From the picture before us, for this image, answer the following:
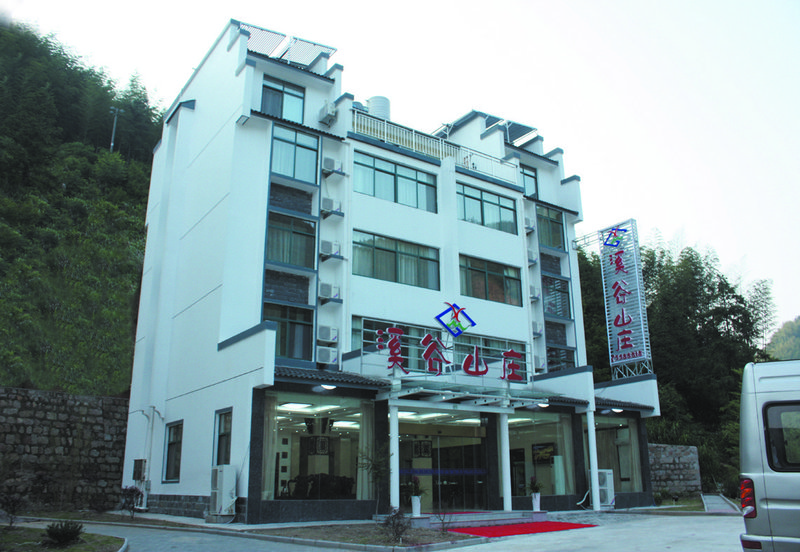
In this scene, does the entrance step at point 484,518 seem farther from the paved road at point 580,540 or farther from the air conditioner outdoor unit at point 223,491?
the air conditioner outdoor unit at point 223,491

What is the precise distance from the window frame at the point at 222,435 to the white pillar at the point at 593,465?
38.6 ft

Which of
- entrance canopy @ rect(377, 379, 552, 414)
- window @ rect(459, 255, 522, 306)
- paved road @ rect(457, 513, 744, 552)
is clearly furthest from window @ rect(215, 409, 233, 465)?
window @ rect(459, 255, 522, 306)

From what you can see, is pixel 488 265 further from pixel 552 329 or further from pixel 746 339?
Result: pixel 746 339

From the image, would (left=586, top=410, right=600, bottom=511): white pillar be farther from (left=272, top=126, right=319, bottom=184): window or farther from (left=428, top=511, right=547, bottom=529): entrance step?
(left=272, top=126, right=319, bottom=184): window

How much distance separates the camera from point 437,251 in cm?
2306

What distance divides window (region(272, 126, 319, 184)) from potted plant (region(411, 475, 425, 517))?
10.1 metres

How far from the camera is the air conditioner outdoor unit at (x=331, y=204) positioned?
20766 millimetres

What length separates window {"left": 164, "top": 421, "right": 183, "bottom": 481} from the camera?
62.9ft

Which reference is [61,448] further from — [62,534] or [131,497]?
[62,534]

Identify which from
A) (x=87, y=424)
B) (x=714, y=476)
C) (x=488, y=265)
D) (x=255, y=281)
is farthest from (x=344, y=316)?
(x=714, y=476)

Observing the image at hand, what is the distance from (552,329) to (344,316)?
1042 cm

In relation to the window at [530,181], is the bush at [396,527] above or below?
below

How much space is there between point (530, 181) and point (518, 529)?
55.9 ft

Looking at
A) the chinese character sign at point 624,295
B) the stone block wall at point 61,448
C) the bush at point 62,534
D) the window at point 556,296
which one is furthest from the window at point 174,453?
the chinese character sign at point 624,295
